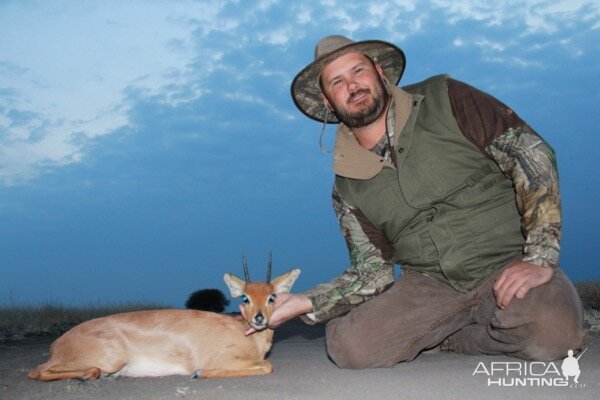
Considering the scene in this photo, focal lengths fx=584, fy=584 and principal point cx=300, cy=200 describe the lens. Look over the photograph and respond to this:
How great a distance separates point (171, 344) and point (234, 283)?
A: 774 millimetres

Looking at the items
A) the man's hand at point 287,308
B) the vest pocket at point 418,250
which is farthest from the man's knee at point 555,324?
the man's hand at point 287,308

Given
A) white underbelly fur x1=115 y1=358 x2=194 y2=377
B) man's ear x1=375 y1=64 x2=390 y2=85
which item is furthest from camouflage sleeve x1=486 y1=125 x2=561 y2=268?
white underbelly fur x1=115 y1=358 x2=194 y2=377

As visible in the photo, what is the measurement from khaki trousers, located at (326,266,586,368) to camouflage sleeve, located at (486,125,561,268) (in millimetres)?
398

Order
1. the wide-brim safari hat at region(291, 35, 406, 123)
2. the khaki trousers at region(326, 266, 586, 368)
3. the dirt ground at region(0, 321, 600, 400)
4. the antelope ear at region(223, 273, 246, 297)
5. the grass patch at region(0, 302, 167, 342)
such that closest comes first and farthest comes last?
1. the dirt ground at region(0, 321, 600, 400)
2. the khaki trousers at region(326, 266, 586, 368)
3. the antelope ear at region(223, 273, 246, 297)
4. the wide-brim safari hat at region(291, 35, 406, 123)
5. the grass patch at region(0, 302, 167, 342)

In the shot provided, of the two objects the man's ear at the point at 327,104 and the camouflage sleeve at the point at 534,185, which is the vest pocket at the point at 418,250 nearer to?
the camouflage sleeve at the point at 534,185

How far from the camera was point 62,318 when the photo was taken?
40.0ft

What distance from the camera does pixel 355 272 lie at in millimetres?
5777

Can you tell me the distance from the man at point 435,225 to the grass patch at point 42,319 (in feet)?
21.0

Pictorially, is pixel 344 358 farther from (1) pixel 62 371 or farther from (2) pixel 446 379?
(1) pixel 62 371

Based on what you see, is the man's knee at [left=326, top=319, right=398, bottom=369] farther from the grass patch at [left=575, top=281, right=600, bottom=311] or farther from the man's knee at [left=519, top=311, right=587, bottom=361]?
the grass patch at [left=575, top=281, right=600, bottom=311]

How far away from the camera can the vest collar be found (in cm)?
536

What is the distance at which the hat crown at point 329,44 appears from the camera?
18.5 ft

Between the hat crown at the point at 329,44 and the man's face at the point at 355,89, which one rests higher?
the hat crown at the point at 329,44

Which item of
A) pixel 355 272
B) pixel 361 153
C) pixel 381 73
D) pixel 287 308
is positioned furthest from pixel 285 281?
pixel 381 73
